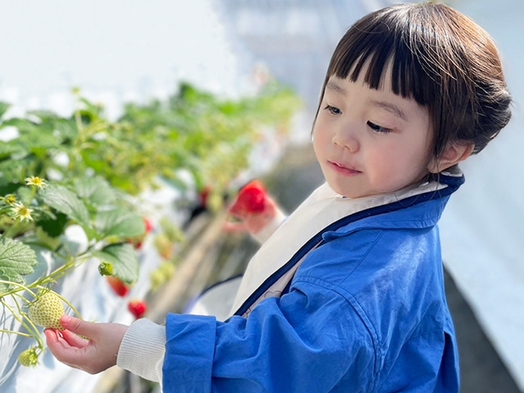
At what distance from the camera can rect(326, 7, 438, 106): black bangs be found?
902 millimetres

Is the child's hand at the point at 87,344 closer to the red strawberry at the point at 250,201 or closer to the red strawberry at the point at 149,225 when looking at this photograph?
the red strawberry at the point at 250,201

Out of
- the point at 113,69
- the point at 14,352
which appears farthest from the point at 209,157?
the point at 14,352

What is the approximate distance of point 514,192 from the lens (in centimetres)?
226

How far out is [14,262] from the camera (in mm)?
881

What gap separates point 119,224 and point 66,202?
128 millimetres

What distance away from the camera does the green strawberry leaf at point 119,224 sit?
116 centimetres

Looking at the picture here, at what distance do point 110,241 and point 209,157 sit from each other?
1.29 metres

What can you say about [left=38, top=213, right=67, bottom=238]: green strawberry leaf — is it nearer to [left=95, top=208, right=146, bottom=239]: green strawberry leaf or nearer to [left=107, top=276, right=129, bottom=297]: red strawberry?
[left=95, top=208, right=146, bottom=239]: green strawberry leaf

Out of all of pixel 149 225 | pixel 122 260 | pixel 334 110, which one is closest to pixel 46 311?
pixel 122 260

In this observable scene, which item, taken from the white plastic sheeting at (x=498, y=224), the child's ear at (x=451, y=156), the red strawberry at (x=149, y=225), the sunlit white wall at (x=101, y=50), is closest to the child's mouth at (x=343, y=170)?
the child's ear at (x=451, y=156)

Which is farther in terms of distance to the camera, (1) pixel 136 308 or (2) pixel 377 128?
(1) pixel 136 308

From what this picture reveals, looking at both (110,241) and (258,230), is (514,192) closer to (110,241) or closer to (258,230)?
(258,230)

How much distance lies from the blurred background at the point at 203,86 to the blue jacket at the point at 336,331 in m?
0.32

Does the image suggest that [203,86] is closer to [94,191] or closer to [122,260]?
[94,191]
